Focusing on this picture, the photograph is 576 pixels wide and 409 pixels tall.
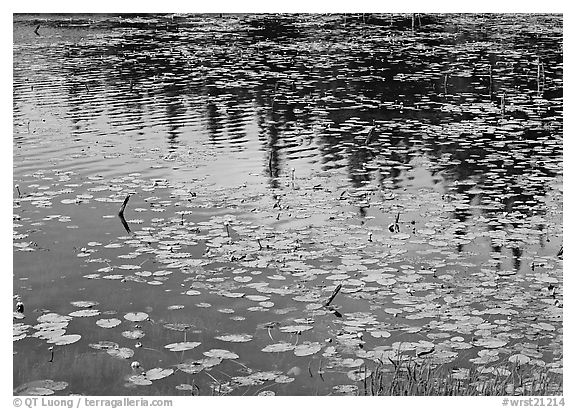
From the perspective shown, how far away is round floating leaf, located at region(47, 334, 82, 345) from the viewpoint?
741 cm

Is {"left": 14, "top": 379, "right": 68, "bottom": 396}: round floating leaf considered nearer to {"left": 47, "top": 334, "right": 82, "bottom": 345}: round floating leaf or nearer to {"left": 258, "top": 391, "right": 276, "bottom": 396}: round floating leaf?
{"left": 47, "top": 334, "right": 82, "bottom": 345}: round floating leaf

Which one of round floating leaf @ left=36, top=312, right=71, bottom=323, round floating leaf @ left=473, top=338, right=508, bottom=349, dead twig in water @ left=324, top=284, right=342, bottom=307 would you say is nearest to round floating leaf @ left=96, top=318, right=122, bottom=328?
round floating leaf @ left=36, top=312, right=71, bottom=323

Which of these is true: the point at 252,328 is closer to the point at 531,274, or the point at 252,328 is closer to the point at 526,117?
the point at 531,274

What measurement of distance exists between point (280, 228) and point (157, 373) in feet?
12.6

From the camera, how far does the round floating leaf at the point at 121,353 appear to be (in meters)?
7.17

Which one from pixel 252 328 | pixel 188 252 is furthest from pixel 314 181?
pixel 252 328

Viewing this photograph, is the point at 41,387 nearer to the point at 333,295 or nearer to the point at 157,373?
the point at 157,373

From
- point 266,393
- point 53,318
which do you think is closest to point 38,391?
point 53,318

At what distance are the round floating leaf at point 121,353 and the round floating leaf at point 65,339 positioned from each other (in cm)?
44

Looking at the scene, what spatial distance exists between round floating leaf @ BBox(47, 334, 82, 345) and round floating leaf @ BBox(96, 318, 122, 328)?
0.91ft

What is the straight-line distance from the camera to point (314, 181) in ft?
41.3

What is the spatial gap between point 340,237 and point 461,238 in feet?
5.43

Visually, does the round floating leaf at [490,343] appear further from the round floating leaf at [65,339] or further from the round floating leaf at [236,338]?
the round floating leaf at [65,339]

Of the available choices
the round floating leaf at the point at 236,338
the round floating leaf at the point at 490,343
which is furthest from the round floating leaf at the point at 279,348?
the round floating leaf at the point at 490,343
